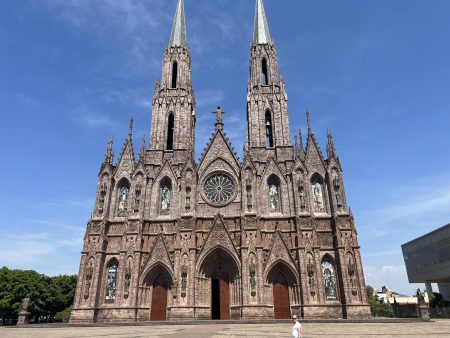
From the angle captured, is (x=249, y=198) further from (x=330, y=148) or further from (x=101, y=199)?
(x=101, y=199)

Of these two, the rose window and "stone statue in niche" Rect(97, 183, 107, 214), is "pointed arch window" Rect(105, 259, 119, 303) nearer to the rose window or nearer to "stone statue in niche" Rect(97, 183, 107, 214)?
"stone statue in niche" Rect(97, 183, 107, 214)

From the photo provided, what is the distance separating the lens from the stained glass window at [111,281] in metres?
28.5

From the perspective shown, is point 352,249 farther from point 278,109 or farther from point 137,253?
point 137,253

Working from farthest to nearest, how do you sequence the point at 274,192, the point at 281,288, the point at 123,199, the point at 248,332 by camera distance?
the point at 123,199
the point at 274,192
the point at 281,288
the point at 248,332

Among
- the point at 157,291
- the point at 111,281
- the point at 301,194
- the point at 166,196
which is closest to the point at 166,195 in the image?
the point at 166,196

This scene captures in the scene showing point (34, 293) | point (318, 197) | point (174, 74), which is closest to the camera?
point (318, 197)

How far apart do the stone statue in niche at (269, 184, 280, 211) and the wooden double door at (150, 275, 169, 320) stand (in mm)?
11962

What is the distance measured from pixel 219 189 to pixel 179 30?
23843 mm

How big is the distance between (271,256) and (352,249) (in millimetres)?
6908

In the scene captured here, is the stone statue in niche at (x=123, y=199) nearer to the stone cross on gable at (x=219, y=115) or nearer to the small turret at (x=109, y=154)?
the small turret at (x=109, y=154)

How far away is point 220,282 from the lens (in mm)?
29312

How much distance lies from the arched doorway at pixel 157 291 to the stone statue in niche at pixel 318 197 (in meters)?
14.9

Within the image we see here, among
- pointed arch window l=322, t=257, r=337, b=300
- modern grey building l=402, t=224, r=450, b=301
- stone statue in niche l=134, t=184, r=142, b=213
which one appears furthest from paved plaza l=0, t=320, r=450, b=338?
modern grey building l=402, t=224, r=450, b=301

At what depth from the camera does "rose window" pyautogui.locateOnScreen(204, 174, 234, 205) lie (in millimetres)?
31984
